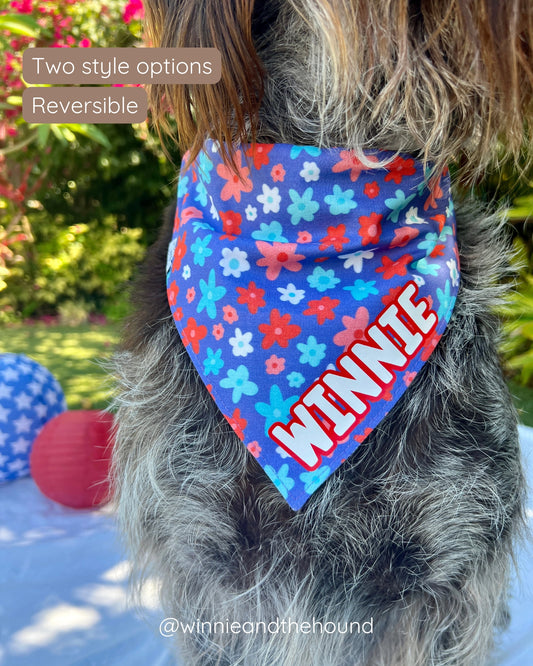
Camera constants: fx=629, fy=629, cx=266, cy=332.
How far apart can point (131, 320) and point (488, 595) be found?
848 mm

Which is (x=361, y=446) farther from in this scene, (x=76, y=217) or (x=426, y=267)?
(x=76, y=217)

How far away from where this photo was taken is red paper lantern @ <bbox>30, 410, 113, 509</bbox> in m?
2.06

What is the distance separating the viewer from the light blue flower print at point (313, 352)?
1.02 metres

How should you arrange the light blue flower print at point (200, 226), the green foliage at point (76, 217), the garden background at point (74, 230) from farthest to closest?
the green foliage at point (76, 217) < the garden background at point (74, 230) < the light blue flower print at point (200, 226)

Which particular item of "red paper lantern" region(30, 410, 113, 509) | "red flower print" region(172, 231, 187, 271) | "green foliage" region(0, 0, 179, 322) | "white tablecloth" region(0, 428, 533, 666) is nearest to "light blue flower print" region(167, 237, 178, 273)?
"red flower print" region(172, 231, 187, 271)

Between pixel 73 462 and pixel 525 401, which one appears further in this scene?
pixel 525 401

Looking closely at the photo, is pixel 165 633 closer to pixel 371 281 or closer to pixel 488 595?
pixel 488 595

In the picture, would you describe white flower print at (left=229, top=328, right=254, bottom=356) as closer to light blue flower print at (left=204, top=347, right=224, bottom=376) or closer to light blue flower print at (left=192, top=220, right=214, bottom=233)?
light blue flower print at (left=204, top=347, right=224, bottom=376)

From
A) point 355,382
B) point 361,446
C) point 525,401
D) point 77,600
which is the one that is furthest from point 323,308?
point 525,401

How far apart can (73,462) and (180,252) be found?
121cm

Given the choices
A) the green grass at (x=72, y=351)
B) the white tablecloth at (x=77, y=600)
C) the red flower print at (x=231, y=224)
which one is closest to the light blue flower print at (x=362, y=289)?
the red flower print at (x=231, y=224)

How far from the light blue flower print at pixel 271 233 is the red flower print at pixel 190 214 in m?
0.14

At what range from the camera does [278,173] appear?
0.98 meters

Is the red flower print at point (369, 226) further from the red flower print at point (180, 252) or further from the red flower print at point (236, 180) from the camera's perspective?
the red flower print at point (180, 252)
